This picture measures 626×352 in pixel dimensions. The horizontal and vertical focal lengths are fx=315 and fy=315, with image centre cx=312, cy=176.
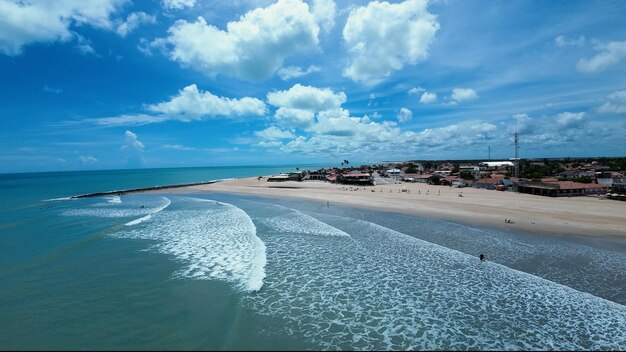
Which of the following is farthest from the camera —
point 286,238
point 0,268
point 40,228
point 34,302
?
point 40,228

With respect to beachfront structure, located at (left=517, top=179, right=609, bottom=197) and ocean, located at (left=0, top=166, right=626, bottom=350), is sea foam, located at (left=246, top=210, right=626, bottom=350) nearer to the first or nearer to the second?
ocean, located at (left=0, top=166, right=626, bottom=350)

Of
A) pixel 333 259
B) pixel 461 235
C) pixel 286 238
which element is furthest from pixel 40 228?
pixel 461 235

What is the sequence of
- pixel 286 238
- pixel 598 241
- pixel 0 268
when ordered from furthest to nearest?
pixel 286 238
pixel 598 241
pixel 0 268

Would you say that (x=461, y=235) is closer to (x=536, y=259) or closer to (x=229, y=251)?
(x=536, y=259)

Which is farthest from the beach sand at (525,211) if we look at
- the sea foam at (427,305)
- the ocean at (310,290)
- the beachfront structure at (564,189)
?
the sea foam at (427,305)

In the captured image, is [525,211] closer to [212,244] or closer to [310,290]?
[310,290]

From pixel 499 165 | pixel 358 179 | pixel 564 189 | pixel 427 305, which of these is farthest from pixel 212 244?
pixel 499 165

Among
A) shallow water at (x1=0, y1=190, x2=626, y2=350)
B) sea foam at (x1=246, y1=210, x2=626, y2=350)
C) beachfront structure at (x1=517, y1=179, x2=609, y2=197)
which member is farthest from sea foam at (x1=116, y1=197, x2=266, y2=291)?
beachfront structure at (x1=517, y1=179, x2=609, y2=197)

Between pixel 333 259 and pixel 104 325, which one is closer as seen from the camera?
pixel 104 325

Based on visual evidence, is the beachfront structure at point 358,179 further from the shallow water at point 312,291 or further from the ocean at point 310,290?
the shallow water at point 312,291
